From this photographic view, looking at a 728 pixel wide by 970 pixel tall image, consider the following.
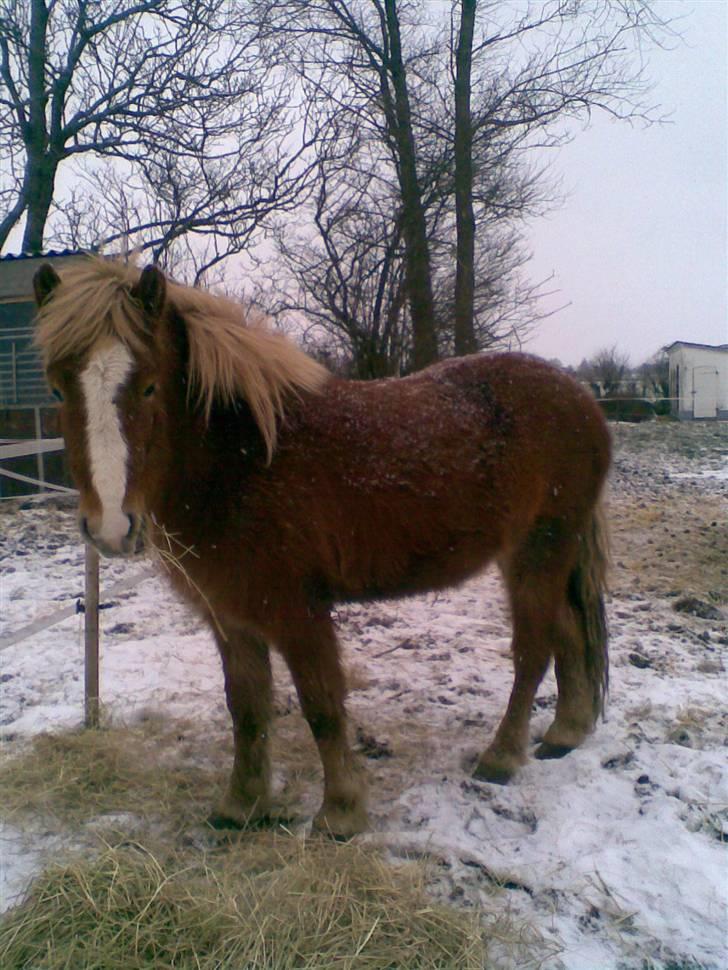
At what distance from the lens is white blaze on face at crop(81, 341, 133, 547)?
1819 millimetres

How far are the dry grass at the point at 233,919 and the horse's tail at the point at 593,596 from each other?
4.85 feet

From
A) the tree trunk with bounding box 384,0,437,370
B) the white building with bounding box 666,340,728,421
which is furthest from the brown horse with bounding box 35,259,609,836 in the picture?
the white building with bounding box 666,340,728,421

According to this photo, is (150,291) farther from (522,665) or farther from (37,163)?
(37,163)

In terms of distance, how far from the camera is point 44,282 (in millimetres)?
2098

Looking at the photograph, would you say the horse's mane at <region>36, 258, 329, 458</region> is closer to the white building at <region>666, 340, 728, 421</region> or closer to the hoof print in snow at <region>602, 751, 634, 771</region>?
the hoof print in snow at <region>602, 751, 634, 771</region>

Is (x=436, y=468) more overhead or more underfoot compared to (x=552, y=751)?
more overhead

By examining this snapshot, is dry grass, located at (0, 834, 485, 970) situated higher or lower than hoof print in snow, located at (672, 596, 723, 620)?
lower

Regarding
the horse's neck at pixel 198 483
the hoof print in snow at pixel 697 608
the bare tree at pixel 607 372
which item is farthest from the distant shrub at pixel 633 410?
the horse's neck at pixel 198 483

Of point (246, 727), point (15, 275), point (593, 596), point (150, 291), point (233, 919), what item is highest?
point (15, 275)

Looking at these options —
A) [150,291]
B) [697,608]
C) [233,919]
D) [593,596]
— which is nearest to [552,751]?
[593,596]

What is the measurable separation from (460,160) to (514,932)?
20.3ft

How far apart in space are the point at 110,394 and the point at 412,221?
17.3 feet

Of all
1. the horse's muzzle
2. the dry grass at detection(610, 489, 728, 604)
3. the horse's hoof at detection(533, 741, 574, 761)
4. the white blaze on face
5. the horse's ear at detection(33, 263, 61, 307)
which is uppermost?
the horse's ear at detection(33, 263, 61, 307)

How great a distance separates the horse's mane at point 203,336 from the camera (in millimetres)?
1946
